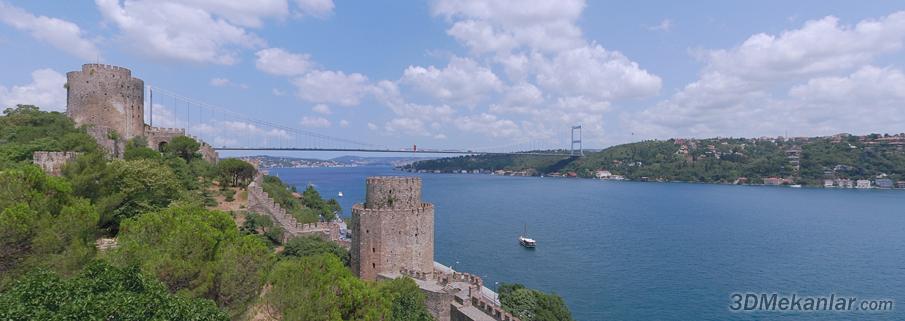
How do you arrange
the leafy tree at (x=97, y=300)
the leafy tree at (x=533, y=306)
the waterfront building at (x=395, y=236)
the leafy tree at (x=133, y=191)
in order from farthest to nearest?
1. the leafy tree at (x=533, y=306)
2. the waterfront building at (x=395, y=236)
3. the leafy tree at (x=133, y=191)
4. the leafy tree at (x=97, y=300)

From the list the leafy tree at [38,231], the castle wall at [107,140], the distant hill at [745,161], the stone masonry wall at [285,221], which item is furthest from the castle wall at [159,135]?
the distant hill at [745,161]

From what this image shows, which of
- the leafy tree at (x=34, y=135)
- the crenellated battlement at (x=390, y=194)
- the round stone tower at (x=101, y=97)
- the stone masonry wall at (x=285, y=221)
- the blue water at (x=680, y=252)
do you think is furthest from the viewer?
the blue water at (x=680, y=252)

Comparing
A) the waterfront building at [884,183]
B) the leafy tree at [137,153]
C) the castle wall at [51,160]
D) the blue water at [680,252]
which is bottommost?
the blue water at [680,252]

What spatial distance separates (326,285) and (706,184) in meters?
111

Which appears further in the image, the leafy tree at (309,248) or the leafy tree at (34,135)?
the leafy tree at (309,248)

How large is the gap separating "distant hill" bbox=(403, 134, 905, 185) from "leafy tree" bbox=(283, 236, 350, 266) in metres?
109

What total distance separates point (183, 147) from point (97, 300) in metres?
23.7

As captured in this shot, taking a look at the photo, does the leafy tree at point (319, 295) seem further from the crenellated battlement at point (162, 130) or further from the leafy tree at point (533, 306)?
the crenellated battlement at point (162, 130)

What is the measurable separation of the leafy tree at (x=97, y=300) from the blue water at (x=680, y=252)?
19.2m

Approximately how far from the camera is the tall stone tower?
50.9ft

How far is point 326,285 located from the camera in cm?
959

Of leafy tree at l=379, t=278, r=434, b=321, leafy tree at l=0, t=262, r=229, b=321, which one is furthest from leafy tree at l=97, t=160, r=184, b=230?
leafy tree at l=0, t=262, r=229, b=321

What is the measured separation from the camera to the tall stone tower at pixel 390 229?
15.5m

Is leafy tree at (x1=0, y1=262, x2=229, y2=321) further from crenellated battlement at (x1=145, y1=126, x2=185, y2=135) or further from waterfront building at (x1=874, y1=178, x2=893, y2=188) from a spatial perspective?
waterfront building at (x1=874, y1=178, x2=893, y2=188)
